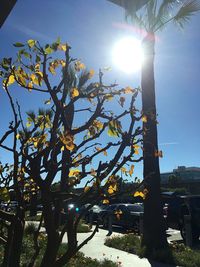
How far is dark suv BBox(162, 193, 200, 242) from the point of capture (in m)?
15.6

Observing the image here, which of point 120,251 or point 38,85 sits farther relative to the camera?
point 120,251

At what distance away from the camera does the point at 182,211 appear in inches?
674

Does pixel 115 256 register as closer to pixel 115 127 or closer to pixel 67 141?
pixel 115 127

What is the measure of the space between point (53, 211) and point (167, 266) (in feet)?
25.8

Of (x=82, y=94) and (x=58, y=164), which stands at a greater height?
(x=82, y=94)

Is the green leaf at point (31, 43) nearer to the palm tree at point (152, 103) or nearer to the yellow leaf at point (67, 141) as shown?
the yellow leaf at point (67, 141)

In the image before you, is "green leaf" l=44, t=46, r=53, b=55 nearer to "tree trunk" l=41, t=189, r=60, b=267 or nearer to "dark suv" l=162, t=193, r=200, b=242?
"tree trunk" l=41, t=189, r=60, b=267

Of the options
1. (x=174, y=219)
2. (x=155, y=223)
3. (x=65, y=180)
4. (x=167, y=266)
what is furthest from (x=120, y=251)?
(x=65, y=180)

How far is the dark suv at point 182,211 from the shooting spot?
15.6m

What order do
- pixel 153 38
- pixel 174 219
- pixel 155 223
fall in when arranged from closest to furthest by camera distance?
pixel 155 223, pixel 153 38, pixel 174 219

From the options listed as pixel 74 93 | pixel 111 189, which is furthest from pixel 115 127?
pixel 111 189

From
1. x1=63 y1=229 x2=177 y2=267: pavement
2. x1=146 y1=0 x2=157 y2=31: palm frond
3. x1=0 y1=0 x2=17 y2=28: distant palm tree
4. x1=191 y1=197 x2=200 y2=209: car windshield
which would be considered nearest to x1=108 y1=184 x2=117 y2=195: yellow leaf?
x1=0 y1=0 x2=17 y2=28: distant palm tree

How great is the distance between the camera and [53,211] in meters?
2.86

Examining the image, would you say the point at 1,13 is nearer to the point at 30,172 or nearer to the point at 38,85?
the point at 38,85
